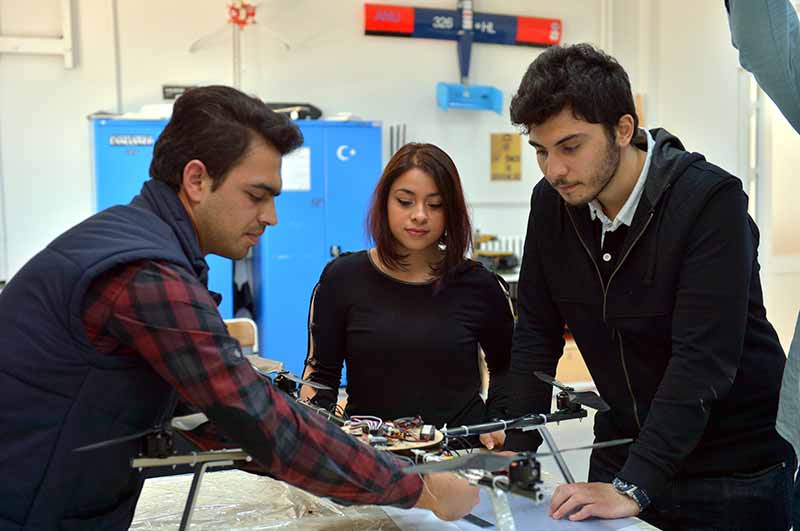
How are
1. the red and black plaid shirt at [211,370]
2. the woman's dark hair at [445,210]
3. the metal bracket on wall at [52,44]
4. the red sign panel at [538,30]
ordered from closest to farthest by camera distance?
the red and black plaid shirt at [211,370] < the woman's dark hair at [445,210] < the metal bracket on wall at [52,44] < the red sign panel at [538,30]

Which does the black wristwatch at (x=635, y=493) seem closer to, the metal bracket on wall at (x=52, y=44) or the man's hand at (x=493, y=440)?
the man's hand at (x=493, y=440)

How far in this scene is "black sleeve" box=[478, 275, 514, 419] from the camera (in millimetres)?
2006

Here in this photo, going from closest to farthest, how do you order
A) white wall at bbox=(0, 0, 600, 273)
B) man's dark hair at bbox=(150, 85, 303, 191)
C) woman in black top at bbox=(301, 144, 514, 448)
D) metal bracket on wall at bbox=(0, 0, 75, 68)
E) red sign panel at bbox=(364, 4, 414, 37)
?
man's dark hair at bbox=(150, 85, 303, 191) < woman in black top at bbox=(301, 144, 514, 448) < metal bracket on wall at bbox=(0, 0, 75, 68) < white wall at bbox=(0, 0, 600, 273) < red sign panel at bbox=(364, 4, 414, 37)

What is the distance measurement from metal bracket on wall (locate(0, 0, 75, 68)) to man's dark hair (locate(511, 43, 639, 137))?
422 cm

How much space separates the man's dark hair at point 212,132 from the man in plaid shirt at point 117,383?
0.36ft

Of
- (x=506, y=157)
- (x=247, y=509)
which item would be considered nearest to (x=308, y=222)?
(x=506, y=157)

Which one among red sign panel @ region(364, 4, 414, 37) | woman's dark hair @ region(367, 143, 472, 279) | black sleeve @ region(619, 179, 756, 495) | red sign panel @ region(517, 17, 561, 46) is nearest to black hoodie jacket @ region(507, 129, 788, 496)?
black sleeve @ region(619, 179, 756, 495)

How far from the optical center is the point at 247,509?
1483 millimetres

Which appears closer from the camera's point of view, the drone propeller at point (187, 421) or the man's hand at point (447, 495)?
the drone propeller at point (187, 421)

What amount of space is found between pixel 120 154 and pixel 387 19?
2.07 metres

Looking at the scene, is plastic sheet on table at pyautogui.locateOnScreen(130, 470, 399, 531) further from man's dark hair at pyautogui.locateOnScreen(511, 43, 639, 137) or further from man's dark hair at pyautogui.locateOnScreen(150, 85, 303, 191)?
man's dark hair at pyautogui.locateOnScreen(511, 43, 639, 137)

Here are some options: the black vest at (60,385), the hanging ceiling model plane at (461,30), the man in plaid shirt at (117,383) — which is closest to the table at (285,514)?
the man in plaid shirt at (117,383)

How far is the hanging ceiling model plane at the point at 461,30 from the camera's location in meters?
5.45

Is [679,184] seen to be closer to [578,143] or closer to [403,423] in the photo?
[578,143]
